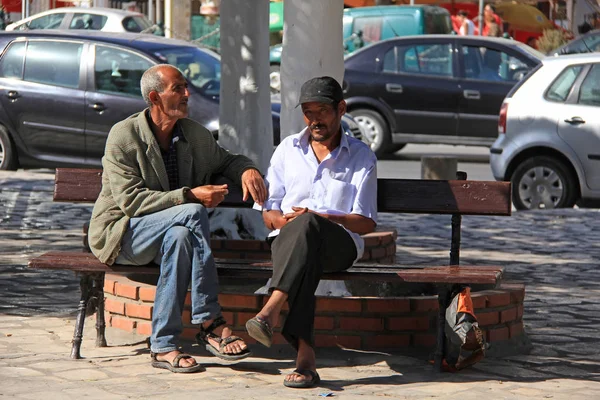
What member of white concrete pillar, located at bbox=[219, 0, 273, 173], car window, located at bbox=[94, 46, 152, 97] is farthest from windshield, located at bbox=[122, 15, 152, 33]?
white concrete pillar, located at bbox=[219, 0, 273, 173]

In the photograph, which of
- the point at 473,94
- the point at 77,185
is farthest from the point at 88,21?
the point at 77,185

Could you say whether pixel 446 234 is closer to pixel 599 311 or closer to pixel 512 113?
pixel 512 113

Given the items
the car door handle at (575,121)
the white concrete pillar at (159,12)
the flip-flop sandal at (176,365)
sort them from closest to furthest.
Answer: the flip-flop sandal at (176,365) < the car door handle at (575,121) < the white concrete pillar at (159,12)

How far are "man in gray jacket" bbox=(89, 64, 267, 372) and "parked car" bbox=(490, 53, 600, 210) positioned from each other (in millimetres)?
7214

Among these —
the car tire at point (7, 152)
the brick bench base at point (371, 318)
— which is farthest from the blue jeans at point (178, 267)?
the car tire at point (7, 152)

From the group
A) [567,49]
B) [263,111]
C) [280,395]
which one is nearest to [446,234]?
[263,111]

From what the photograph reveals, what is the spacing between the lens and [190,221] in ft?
20.9

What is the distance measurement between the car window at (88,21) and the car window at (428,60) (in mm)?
9476

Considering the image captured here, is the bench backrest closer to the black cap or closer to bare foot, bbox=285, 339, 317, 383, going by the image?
the black cap

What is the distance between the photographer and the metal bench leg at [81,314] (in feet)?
21.3

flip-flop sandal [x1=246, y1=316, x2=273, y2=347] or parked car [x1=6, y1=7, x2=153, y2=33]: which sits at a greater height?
parked car [x1=6, y1=7, x2=153, y2=33]

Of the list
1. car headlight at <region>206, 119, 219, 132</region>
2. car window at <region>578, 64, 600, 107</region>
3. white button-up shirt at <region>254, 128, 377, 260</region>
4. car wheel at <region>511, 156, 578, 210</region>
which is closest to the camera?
white button-up shirt at <region>254, 128, 377, 260</region>

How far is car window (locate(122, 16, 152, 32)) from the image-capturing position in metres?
26.6

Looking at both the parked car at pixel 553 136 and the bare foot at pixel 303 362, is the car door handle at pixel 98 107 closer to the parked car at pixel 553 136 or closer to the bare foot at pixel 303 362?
the parked car at pixel 553 136
